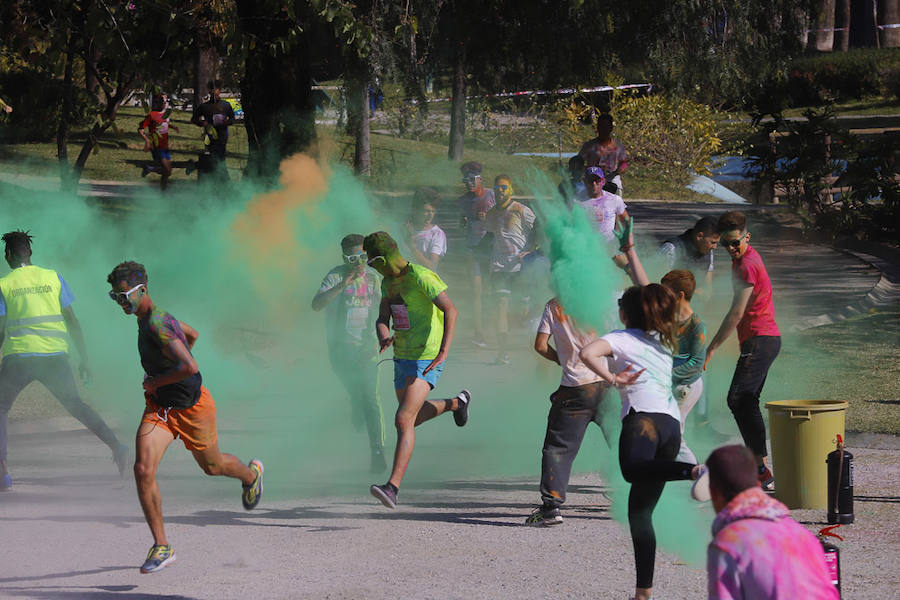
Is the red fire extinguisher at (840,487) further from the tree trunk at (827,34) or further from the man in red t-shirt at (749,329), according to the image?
the tree trunk at (827,34)

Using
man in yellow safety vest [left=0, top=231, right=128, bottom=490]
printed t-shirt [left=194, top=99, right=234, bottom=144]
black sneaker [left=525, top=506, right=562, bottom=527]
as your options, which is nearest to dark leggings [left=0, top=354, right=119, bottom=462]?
man in yellow safety vest [left=0, top=231, right=128, bottom=490]

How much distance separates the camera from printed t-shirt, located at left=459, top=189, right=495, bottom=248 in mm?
12078

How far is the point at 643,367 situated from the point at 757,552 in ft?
6.98

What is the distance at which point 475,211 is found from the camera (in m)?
12.1

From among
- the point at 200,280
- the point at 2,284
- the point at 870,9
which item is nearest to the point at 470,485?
the point at 2,284

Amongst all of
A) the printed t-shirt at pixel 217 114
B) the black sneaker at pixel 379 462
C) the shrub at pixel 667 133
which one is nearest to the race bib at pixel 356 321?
the black sneaker at pixel 379 462

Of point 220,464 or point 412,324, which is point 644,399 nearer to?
point 412,324

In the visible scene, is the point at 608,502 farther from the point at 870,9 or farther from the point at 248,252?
the point at 870,9

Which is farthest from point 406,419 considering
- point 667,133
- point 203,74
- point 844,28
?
point 844,28

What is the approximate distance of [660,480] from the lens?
526cm

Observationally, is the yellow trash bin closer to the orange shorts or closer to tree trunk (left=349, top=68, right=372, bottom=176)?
the orange shorts

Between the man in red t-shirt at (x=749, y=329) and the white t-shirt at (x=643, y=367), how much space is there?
1.92 meters

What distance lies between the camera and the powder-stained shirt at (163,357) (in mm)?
6301

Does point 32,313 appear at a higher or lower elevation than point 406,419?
higher
